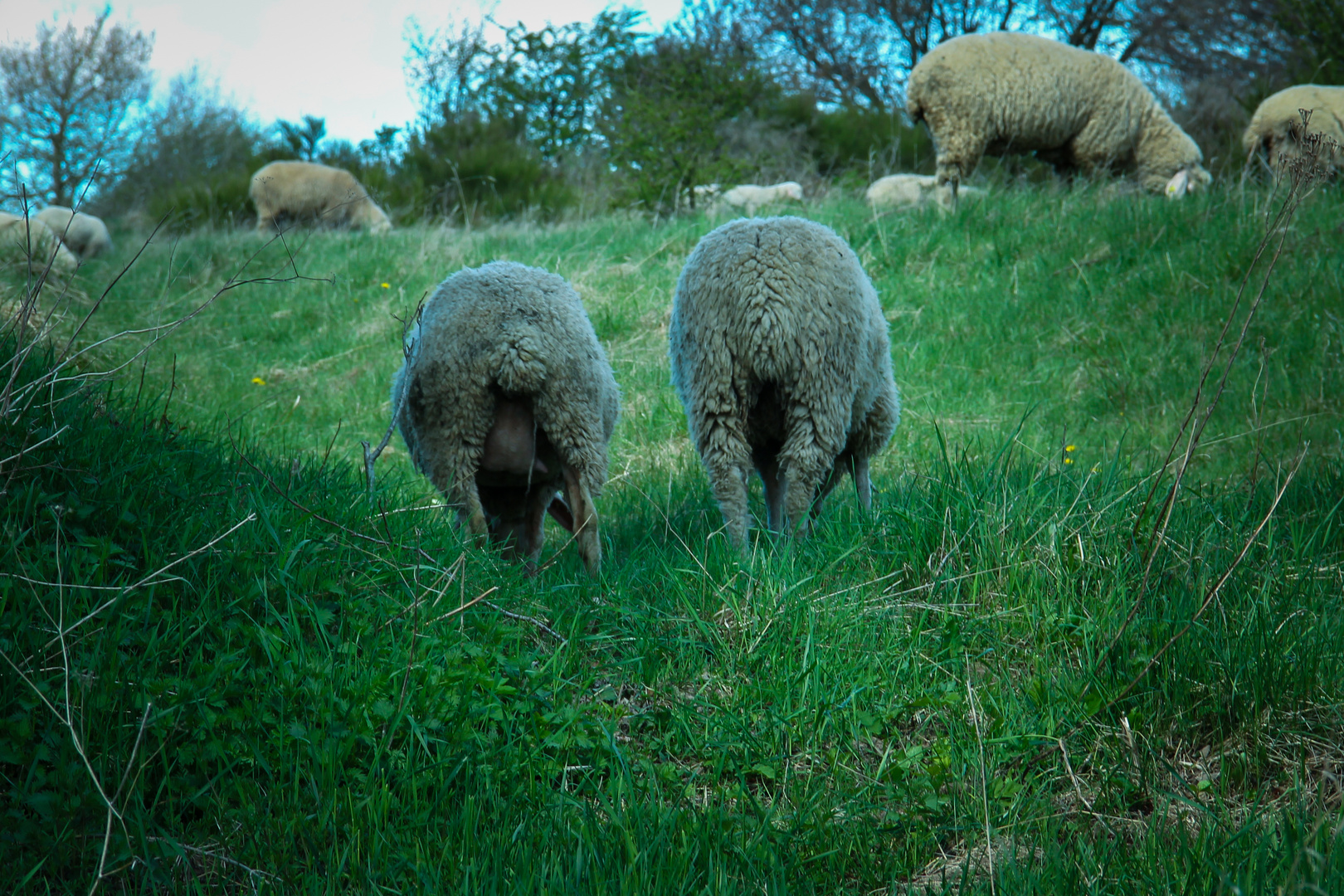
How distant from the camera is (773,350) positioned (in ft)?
12.5

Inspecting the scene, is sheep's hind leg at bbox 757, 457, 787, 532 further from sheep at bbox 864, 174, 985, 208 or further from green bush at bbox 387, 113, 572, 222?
green bush at bbox 387, 113, 572, 222

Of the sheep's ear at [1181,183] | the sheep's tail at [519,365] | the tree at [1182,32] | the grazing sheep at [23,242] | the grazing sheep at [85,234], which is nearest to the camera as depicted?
the sheep's tail at [519,365]

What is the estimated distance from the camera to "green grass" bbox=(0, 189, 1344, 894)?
2.06 metres

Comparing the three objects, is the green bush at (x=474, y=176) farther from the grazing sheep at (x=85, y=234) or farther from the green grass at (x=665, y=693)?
the green grass at (x=665, y=693)

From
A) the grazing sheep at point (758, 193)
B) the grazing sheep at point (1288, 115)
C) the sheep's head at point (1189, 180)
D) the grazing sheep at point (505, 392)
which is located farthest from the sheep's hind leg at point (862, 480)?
the grazing sheep at point (758, 193)

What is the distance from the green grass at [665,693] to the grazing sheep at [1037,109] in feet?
21.8

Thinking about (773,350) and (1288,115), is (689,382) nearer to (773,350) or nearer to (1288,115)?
(773,350)

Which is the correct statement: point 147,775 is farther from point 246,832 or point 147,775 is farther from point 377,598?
point 377,598

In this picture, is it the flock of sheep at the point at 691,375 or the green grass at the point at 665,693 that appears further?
the flock of sheep at the point at 691,375

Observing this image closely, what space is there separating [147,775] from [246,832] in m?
0.30

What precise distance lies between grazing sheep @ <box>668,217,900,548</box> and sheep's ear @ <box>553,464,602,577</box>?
0.58m

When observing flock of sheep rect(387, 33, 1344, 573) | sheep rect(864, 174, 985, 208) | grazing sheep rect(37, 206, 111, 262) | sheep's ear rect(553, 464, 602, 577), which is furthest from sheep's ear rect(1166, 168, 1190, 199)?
grazing sheep rect(37, 206, 111, 262)

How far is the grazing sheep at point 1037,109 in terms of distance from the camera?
31.8ft

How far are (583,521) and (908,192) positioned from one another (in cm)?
1054
